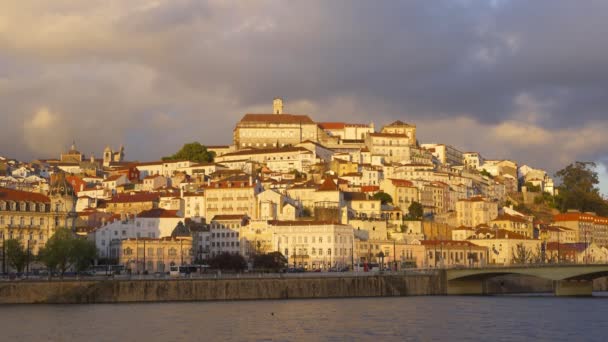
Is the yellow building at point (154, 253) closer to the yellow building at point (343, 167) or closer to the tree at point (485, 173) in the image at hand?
the yellow building at point (343, 167)

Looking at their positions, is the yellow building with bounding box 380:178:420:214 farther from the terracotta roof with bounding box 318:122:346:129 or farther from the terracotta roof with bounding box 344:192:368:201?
the terracotta roof with bounding box 318:122:346:129

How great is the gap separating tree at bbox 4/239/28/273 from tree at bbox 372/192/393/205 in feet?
160

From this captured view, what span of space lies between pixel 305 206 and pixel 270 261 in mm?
23402

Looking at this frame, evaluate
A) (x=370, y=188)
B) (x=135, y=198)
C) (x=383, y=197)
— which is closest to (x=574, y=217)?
(x=370, y=188)

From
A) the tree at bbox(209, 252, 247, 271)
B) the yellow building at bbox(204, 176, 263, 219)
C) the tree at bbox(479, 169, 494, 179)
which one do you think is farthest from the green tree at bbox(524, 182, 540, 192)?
the tree at bbox(209, 252, 247, 271)

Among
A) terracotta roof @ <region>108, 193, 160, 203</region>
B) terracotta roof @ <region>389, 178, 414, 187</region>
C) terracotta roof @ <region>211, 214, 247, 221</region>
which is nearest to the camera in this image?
terracotta roof @ <region>211, 214, 247, 221</region>

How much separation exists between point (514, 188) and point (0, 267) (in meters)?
91.7

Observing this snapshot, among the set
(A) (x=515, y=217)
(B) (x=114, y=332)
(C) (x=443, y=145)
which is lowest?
(B) (x=114, y=332)

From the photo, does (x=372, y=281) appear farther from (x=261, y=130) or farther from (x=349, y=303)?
(x=261, y=130)

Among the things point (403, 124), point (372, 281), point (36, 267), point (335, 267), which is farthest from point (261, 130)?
point (372, 281)

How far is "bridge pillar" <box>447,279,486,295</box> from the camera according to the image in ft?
255

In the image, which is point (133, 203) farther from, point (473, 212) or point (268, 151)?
point (473, 212)

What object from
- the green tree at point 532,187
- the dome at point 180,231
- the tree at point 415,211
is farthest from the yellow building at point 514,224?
the dome at point 180,231

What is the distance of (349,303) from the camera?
65.1 metres
